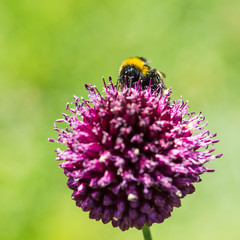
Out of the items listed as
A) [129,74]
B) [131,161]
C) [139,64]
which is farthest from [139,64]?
[131,161]

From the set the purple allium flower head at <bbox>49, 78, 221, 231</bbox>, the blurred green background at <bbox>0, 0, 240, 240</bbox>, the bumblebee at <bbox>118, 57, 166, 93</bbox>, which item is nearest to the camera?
the purple allium flower head at <bbox>49, 78, 221, 231</bbox>

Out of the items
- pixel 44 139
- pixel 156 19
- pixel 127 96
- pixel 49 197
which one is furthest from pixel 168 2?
pixel 127 96

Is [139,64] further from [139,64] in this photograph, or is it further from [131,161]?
[131,161]

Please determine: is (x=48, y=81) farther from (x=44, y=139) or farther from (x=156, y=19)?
(x=156, y=19)

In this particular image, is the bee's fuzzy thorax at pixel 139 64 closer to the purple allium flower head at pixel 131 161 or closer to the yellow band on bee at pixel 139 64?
the yellow band on bee at pixel 139 64

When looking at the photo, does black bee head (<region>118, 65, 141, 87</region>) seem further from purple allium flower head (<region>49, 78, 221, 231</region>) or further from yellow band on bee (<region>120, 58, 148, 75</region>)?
A: purple allium flower head (<region>49, 78, 221, 231</region>)

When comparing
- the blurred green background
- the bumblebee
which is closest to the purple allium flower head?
the bumblebee
